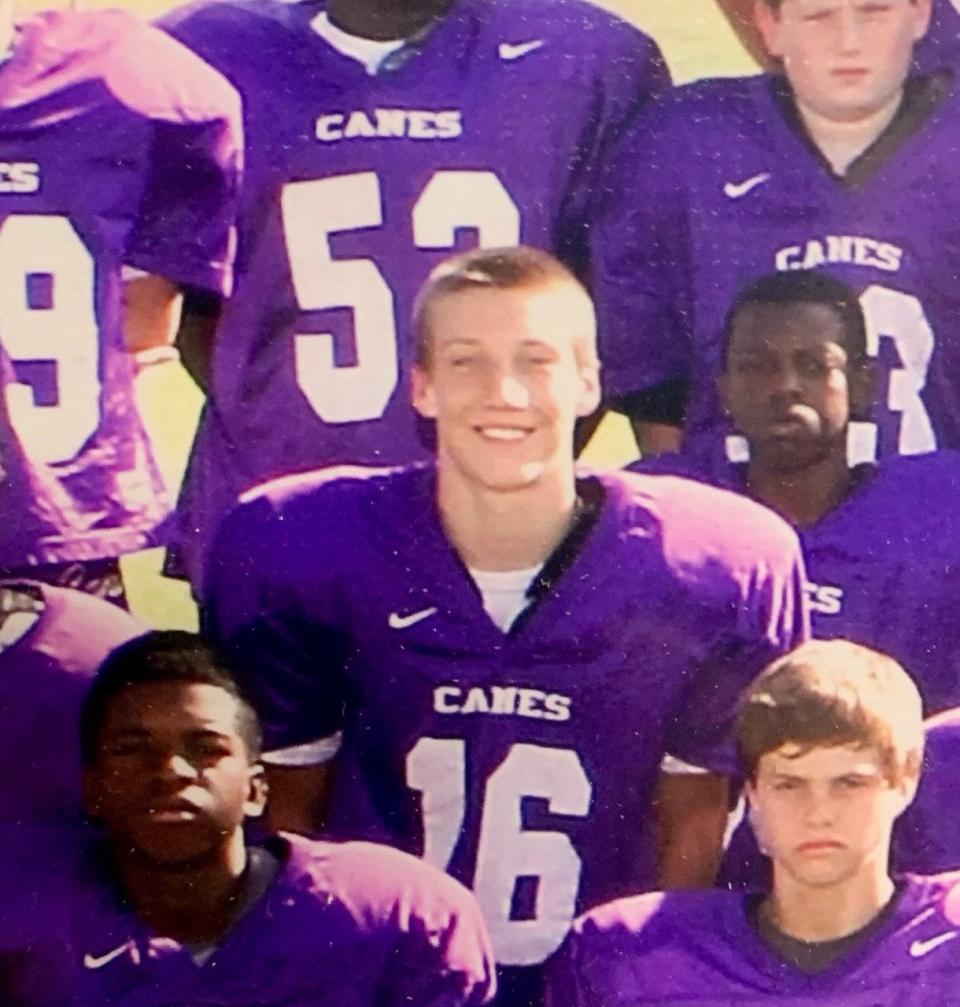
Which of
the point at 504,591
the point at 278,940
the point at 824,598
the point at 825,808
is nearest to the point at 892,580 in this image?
the point at 824,598

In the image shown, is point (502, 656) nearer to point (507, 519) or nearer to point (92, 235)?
point (507, 519)

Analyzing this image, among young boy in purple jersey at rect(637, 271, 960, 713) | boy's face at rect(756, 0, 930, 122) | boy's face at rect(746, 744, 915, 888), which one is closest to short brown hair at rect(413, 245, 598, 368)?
young boy in purple jersey at rect(637, 271, 960, 713)

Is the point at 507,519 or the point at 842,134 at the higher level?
the point at 842,134

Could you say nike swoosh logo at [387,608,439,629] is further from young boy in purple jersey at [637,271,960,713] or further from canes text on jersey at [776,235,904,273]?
canes text on jersey at [776,235,904,273]

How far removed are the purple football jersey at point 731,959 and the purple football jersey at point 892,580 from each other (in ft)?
0.53

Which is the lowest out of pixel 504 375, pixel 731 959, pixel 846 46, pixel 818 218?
pixel 731 959

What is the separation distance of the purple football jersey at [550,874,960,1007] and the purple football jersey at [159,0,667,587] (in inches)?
14.8

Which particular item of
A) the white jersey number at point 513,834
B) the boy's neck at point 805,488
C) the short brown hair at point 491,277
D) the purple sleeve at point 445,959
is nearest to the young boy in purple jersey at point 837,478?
the boy's neck at point 805,488

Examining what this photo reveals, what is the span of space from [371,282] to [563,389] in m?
0.15

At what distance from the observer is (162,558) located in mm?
1119

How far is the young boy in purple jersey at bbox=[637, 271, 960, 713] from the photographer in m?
1.12

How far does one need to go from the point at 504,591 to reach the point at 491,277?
0.22 metres

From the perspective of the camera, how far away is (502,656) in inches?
44.4

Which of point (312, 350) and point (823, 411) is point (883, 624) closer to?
point (823, 411)
